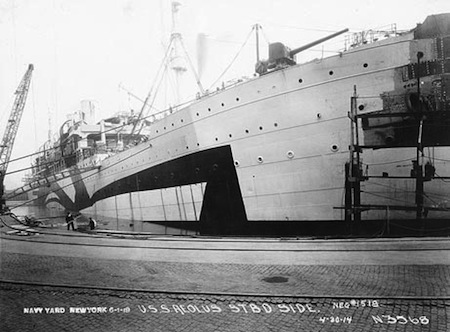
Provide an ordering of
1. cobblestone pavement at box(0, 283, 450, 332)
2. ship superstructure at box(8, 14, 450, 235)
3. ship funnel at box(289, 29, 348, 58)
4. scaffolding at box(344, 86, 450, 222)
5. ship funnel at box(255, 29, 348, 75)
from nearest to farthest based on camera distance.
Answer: cobblestone pavement at box(0, 283, 450, 332)
scaffolding at box(344, 86, 450, 222)
ship superstructure at box(8, 14, 450, 235)
ship funnel at box(289, 29, 348, 58)
ship funnel at box(255, 29, 348, 75)

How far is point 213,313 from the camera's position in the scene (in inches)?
182

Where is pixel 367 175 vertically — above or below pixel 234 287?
above

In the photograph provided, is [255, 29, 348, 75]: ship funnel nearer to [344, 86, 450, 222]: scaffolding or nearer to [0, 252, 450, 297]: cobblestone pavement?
[344, 86, 450, 222]: scaffolding

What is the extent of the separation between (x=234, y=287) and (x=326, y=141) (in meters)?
6.47

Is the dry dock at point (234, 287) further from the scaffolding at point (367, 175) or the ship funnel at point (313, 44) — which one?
the ship funnel at point (313, 44)

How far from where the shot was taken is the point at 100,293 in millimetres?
5492

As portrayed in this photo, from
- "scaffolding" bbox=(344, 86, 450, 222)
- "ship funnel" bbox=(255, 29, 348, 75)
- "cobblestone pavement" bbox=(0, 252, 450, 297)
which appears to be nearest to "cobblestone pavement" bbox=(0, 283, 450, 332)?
"cobblestone pavement" bbox=(0, 252, 450, 297)

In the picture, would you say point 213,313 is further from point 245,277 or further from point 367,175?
point 367,175

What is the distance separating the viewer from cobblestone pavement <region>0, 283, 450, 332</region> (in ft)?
13.8

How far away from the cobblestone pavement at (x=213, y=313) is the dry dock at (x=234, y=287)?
13mm

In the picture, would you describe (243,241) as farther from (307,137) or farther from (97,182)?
(97,182)

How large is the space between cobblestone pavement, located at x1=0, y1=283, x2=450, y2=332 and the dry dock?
13 mm

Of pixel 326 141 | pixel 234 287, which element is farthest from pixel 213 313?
pixel 326 141

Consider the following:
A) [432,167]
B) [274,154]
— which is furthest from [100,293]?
[432,167]
